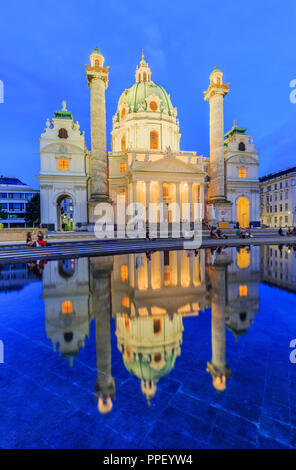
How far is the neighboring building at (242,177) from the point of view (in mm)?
47875

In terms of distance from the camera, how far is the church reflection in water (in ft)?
11.4

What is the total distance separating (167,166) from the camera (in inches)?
1572

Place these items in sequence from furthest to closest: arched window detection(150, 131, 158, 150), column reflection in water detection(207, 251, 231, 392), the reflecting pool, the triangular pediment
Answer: arched window detection(150, 131, 158, 150)
the triangular pediment
column reflection in water detection(207, 251, 231, 392)
the reflecting pool

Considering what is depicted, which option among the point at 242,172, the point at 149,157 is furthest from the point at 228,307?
the point at 242,172

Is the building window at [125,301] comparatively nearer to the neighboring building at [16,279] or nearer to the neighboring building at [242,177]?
the neighboring building at [16,279]

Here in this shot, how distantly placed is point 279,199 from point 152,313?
235 ft

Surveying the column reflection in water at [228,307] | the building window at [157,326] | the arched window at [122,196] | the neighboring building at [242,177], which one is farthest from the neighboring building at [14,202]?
the building window at [157,326]

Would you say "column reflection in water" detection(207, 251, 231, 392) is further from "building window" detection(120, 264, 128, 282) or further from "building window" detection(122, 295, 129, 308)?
"building window" detection(120, 264, 128, 282)

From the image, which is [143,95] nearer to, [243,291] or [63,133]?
[63,133]

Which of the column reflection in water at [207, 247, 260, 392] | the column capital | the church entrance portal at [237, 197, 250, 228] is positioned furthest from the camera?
the church entrance portal at [237, 197, 250, 228]

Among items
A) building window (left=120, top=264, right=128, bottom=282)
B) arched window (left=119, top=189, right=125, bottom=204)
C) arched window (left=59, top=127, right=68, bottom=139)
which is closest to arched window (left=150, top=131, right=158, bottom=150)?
arched window (left=119, top=189, right=125, bottom=204)

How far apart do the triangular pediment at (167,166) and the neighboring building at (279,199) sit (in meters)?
35.0

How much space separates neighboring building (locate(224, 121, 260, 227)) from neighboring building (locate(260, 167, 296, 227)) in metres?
18.8
